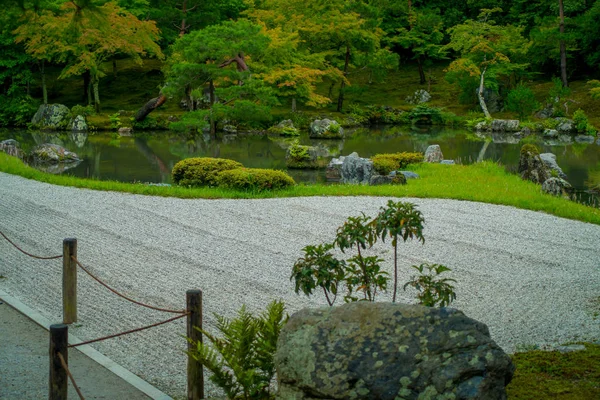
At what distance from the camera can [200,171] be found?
12992 mm

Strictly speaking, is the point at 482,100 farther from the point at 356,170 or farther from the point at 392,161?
the point at 356,170

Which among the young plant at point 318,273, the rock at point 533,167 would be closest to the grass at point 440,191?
the rock at point 533,167

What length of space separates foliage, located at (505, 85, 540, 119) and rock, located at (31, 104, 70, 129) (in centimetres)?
1872

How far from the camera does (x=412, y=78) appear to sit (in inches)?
1464

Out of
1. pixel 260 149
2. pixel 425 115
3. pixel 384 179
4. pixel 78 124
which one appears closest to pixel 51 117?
pixel 78 124

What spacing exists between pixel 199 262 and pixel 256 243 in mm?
1121

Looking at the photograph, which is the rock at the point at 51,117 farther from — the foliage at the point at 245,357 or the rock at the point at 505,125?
the foliage at the point at 245,357

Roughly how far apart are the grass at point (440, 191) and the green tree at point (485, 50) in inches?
650

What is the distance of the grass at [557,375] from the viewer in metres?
3.90

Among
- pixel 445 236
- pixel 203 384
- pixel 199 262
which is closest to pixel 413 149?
pixel 445 236

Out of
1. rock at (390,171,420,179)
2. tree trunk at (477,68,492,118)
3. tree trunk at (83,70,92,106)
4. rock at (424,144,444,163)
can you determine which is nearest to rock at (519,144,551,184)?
rock at (390,171,420,179)

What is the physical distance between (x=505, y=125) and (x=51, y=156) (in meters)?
18.2

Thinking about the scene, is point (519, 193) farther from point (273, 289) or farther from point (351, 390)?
point (351, 390)

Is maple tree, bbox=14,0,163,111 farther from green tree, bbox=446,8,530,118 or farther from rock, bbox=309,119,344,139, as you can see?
green tree, bbox=446,8,530,118
